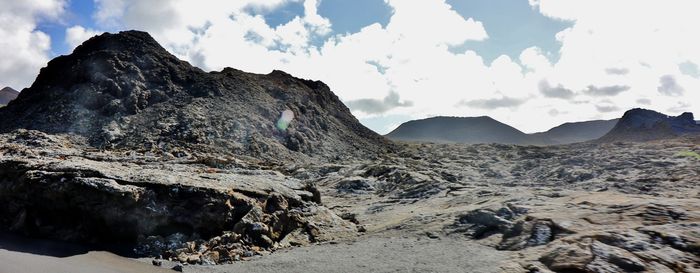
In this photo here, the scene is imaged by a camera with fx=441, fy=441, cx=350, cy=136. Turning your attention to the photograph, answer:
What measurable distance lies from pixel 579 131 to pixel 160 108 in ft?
482

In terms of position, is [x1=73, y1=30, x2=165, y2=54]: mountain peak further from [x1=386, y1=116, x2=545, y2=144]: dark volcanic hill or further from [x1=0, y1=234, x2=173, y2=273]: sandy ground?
[x1=386, y1=116, x2=545, y2=144]: dark volcanic hill

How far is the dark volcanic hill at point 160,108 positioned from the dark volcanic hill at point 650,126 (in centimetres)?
4293

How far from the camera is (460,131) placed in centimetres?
14100

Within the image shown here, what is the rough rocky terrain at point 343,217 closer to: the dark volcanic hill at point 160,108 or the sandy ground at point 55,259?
the sandy ground at point 55,259

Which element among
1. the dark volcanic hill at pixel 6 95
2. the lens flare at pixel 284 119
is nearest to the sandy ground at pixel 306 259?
the lens flare at pixel 284 119

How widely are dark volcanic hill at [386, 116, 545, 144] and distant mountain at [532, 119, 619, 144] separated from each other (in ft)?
35.2

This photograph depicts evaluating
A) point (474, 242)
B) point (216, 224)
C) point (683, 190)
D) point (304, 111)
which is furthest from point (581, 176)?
point (304, 111)

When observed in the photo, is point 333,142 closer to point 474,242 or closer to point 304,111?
point 304,111

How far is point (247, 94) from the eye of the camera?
4722cm

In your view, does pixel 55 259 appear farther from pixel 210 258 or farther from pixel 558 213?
pixel 558 213

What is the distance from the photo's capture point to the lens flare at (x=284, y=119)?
44688mm

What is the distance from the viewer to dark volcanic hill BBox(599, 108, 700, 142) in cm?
6431

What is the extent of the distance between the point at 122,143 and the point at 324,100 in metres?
31.8

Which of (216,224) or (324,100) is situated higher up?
(324,100)
